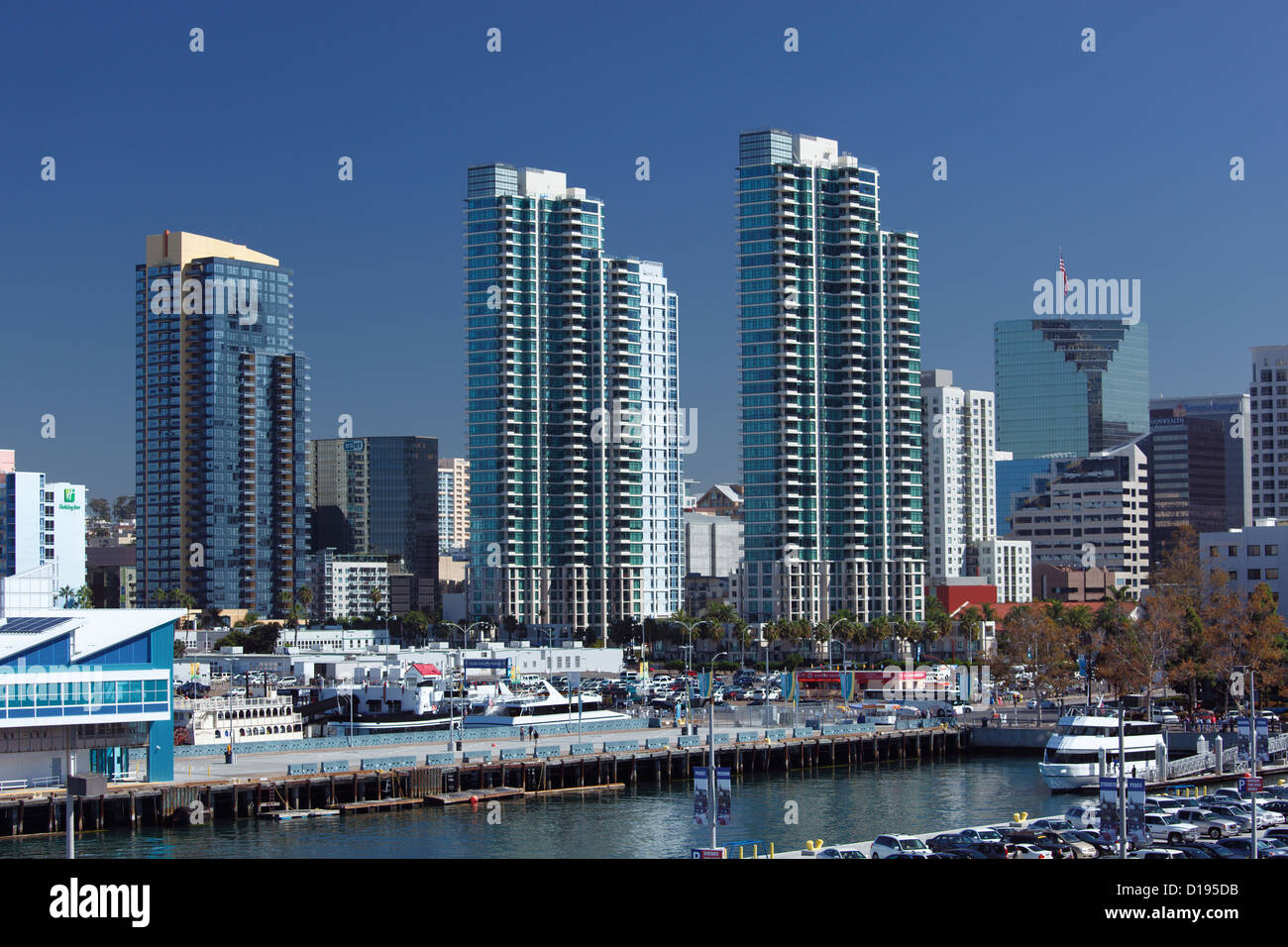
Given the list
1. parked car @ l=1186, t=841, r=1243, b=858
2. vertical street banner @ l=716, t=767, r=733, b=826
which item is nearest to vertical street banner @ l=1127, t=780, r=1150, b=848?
parked car @ l=1186, t=841, r=1243, b=858

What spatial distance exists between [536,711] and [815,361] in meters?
96.6

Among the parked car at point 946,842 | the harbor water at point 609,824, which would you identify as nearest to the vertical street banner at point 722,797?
the parked car at point 946,842

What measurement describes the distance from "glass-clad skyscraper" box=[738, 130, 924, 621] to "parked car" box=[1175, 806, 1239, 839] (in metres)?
136

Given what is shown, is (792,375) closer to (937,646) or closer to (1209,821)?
(937,646)

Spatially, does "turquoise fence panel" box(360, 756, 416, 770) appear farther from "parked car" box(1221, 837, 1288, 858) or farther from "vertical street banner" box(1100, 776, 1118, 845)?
"parked car" box(1221, 837, 1288, 858)

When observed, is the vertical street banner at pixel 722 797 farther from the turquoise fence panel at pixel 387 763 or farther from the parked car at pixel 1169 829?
the turquoise fence panel at pixel 387 763

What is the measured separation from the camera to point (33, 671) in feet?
212

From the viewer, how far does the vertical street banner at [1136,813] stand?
45750mm

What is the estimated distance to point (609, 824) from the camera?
236 ft

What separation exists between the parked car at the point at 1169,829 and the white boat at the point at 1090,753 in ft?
72.5

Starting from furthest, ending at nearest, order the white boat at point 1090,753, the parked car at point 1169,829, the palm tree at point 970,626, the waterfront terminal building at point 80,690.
A: the palm tree at point 970,626 → the white boat at point 1090,753 → the waterfront terminal building at point 80,690 → the parked car at point 1169,829

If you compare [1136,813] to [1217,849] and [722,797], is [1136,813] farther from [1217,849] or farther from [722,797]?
[722,797]
